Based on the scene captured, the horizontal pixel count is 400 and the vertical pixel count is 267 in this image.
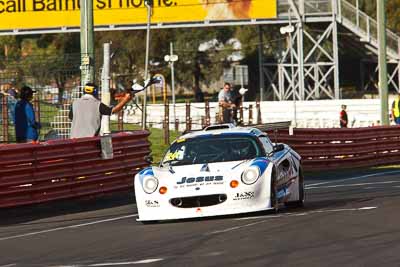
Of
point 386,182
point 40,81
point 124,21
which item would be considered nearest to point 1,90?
point 40,81

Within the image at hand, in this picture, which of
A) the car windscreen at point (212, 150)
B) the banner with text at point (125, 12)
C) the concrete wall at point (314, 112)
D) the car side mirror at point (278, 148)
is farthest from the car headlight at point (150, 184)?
the banner with text at point (125, 12)

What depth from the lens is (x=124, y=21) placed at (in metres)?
53.8

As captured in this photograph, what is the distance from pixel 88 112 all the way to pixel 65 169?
3.65ft

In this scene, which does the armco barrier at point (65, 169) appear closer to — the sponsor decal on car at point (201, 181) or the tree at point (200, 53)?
the sponsor decal on car at point (201, 181)

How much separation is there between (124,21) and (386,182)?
33793mm

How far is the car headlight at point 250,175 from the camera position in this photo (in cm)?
1400

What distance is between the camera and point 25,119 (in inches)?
707

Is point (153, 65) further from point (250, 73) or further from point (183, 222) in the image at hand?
point (183, 222)

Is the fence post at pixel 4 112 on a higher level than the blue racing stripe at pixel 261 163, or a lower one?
higher

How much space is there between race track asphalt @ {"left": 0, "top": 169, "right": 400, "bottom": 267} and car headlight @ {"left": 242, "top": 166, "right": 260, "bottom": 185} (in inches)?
18.5

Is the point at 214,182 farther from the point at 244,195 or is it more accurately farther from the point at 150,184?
the point at 150,184

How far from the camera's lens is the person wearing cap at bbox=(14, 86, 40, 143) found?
17844 millimetres

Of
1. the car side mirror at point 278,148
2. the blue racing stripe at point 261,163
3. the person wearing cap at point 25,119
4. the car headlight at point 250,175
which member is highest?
the person wearing cap at point 25,119

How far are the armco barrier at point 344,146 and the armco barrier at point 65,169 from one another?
20.2ft
